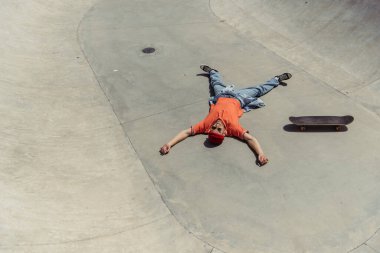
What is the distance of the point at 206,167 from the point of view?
6.82m

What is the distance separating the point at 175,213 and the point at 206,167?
1224 millimetres

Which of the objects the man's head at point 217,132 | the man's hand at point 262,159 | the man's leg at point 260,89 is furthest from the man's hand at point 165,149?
the man's leg at point 260,89

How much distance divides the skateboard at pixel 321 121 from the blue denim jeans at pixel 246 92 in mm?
1077

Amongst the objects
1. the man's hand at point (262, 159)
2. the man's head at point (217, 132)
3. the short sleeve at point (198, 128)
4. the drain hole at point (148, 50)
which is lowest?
the drain hole at point (148, 50)

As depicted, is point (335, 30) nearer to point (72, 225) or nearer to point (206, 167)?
point (206, 167)

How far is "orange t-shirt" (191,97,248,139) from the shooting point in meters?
7.29

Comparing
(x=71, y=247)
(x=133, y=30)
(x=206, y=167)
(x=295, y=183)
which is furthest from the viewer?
(x=133, y=30)

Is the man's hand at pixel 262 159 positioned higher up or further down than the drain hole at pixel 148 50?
higher up

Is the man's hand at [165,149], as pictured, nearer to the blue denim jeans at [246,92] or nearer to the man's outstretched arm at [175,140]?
the man's outstretched arm at [175,140]

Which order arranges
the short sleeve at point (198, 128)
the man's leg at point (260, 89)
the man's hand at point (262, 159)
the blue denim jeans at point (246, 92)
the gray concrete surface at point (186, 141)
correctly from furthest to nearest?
the man's leg at point (260, 89) < the blue denim jeans at point (246, 92) < the short sleeve at point (198, 128) < the man's hand at point (262, 159) < the gray concrete surface at point (186, 141)

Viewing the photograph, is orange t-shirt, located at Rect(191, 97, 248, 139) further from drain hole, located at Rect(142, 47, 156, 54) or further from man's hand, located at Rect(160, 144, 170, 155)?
drain hole, located at Rect(142, 47, 156, 54)

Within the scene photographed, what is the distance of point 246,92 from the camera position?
328 inches

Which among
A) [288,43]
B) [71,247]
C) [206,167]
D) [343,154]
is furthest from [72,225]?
[288,43]

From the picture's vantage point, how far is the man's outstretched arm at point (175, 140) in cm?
708
